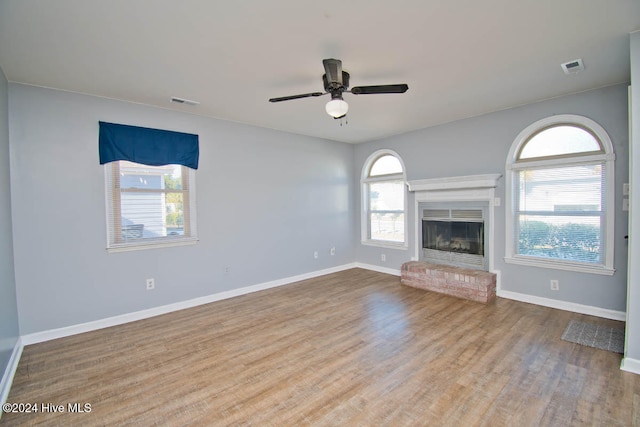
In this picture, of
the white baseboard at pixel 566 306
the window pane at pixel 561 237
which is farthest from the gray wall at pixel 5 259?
the window pane at pixel 561 237

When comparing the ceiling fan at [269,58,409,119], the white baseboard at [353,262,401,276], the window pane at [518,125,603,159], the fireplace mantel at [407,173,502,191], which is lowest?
the white baseboard at [353,262,401,276]

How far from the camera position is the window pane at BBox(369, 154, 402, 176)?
564 centimetres

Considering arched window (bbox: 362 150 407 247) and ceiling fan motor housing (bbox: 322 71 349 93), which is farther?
arched window (bbox: 362 150 407 247)

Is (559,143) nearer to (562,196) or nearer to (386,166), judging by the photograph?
(562,196)

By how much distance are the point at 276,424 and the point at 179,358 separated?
4.31 feet

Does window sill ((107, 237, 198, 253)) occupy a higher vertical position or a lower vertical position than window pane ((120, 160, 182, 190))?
lower

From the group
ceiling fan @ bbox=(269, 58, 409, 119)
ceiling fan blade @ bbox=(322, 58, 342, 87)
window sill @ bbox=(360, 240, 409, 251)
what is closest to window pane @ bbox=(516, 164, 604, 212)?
window sill @ bbox=(360, 240, 409, 251)

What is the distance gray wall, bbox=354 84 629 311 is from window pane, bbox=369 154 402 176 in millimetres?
235

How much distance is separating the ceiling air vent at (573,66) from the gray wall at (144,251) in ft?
12.1

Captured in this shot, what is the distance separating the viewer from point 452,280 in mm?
4277

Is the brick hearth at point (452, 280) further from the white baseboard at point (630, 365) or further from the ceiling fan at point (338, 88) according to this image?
the ceiling fan at point (338, 88)

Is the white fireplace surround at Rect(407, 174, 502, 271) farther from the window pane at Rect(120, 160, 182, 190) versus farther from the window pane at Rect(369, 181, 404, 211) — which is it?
the window pane at Rect(120, 160, 182, 190)

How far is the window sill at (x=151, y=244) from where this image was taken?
136 inches

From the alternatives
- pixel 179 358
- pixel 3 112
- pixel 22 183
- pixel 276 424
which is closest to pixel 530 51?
pixel 276 424
